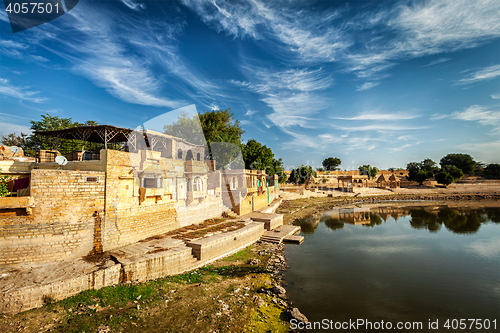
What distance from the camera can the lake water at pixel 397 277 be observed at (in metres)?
9.84

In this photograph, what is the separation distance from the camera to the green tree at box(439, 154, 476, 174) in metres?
79.5

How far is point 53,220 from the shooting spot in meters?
9.56

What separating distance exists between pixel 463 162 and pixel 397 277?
9775cm

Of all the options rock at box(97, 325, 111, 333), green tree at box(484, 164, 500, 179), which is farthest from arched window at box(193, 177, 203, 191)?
green tree at box(484, 164, 500, 179)

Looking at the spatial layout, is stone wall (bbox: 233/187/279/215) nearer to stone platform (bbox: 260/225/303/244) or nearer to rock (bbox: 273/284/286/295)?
stone platform (bbox: 260/225/303/244)

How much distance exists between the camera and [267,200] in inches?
1254

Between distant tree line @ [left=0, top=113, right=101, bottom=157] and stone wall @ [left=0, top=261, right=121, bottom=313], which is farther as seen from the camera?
distant tree line @ [left=0, top=113, right=101, bottom=157]

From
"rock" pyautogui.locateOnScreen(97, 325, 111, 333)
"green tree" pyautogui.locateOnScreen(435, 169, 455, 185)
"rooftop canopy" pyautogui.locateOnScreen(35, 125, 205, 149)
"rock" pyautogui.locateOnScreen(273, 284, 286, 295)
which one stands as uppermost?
"rooftop canopy" pyautogui.locateOnScreen(35, 125, 205, 149)

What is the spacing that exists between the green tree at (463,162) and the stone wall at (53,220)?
4385 inches

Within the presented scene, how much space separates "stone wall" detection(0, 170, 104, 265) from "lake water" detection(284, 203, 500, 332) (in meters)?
10.6

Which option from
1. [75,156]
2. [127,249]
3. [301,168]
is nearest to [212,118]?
[75,156]

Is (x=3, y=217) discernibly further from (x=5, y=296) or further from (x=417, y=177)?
(x=417, y=177)

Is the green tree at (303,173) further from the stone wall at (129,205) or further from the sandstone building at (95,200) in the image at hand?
the stone wall at (129,205)

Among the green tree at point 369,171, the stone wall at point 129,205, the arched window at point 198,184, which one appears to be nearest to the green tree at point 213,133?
the arched window at point 198,184
